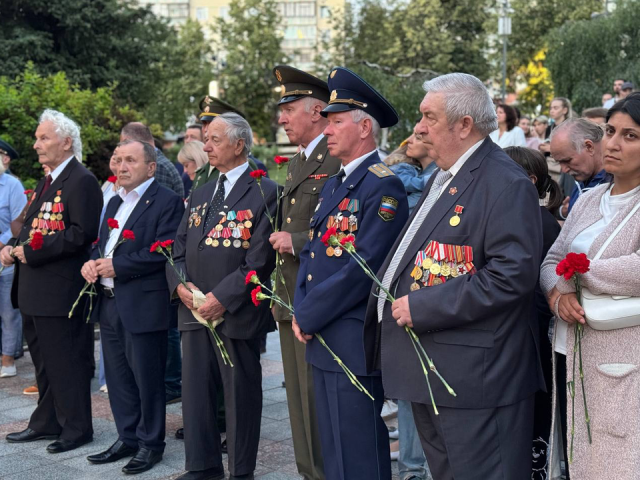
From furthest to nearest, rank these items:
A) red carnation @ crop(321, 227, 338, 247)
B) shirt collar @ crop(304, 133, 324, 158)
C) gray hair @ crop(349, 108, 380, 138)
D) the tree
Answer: the tree, shirt collar @ crop(304, 133, 324, 158), gray hair @ crop(349, 108, 380, 138), red carnation @ crop(321, 227, 338, 247)

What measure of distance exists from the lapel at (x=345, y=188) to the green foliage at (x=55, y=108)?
8.18 m

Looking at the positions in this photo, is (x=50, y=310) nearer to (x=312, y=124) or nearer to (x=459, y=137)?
(x=312, y=124)

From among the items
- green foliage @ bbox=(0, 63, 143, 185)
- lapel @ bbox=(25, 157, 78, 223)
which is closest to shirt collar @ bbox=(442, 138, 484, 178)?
lapel @ bbox=(25, 157, 78, 223)

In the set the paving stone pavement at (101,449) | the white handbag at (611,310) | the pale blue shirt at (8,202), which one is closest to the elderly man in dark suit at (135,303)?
the paving stone pavement at (101,449)

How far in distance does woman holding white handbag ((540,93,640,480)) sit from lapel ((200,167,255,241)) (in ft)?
7.23

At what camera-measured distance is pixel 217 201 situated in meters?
5.09

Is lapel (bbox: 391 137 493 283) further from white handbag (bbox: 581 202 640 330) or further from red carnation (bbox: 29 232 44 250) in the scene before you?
red carnation (bbox: 29 232 44 250)

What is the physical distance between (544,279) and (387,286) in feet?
2.23

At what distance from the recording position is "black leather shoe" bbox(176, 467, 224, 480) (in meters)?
4.96

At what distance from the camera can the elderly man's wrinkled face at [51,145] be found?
227 inches

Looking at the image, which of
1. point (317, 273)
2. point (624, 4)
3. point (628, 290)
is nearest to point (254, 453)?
point (317, 273)

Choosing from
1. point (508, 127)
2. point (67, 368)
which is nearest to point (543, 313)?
point (67, 368)

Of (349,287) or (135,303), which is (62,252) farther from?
(349,287)

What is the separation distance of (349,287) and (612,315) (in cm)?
122
